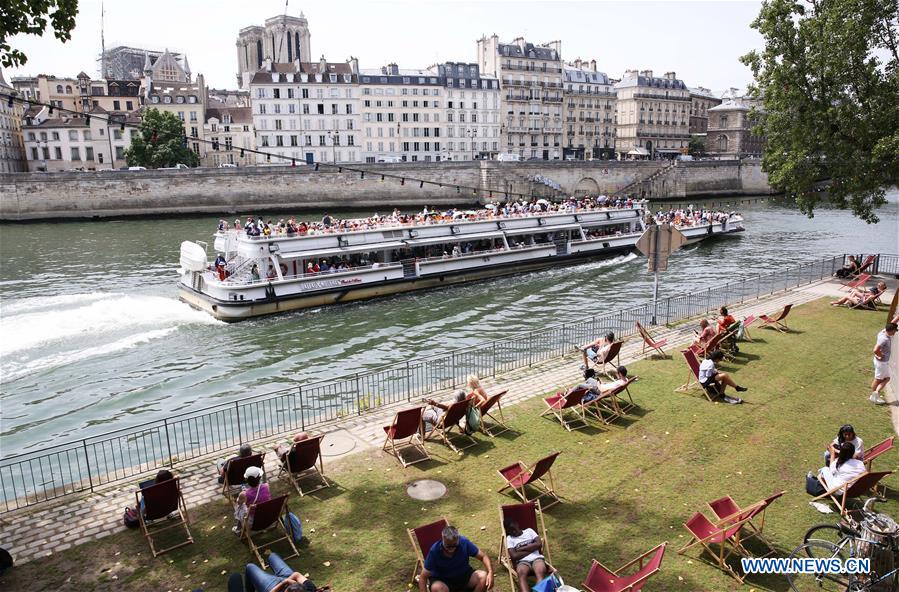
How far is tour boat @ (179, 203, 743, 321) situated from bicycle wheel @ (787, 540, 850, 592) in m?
22.2

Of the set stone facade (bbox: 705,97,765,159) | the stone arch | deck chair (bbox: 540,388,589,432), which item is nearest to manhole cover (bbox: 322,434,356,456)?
deck chair (bbox: 540,388,589,432)

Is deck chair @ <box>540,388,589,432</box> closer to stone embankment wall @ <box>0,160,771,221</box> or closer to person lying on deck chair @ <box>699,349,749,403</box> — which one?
person lying on deck chair @ <box>699,349,749,403</box>

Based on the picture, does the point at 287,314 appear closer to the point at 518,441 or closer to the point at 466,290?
the point at 466,290

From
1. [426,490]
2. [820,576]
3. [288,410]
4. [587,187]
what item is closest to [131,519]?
[426,490]

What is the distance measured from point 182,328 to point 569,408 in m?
17.5

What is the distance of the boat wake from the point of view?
20109 millimetres

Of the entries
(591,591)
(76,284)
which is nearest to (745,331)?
(591,591)

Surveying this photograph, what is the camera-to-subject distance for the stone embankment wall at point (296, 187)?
60.4m

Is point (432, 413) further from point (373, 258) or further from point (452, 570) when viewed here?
point (373, 258)

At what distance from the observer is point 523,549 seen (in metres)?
6.86

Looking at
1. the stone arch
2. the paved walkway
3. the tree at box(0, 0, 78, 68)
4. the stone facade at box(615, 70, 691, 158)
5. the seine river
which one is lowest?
the seine river

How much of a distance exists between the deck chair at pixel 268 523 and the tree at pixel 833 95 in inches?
873

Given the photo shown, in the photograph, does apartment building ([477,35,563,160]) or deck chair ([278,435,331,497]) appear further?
apartment building ([477,35,563,160])

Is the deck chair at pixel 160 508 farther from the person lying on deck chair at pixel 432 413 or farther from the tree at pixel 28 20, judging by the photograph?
the tree at pixel 28 20
